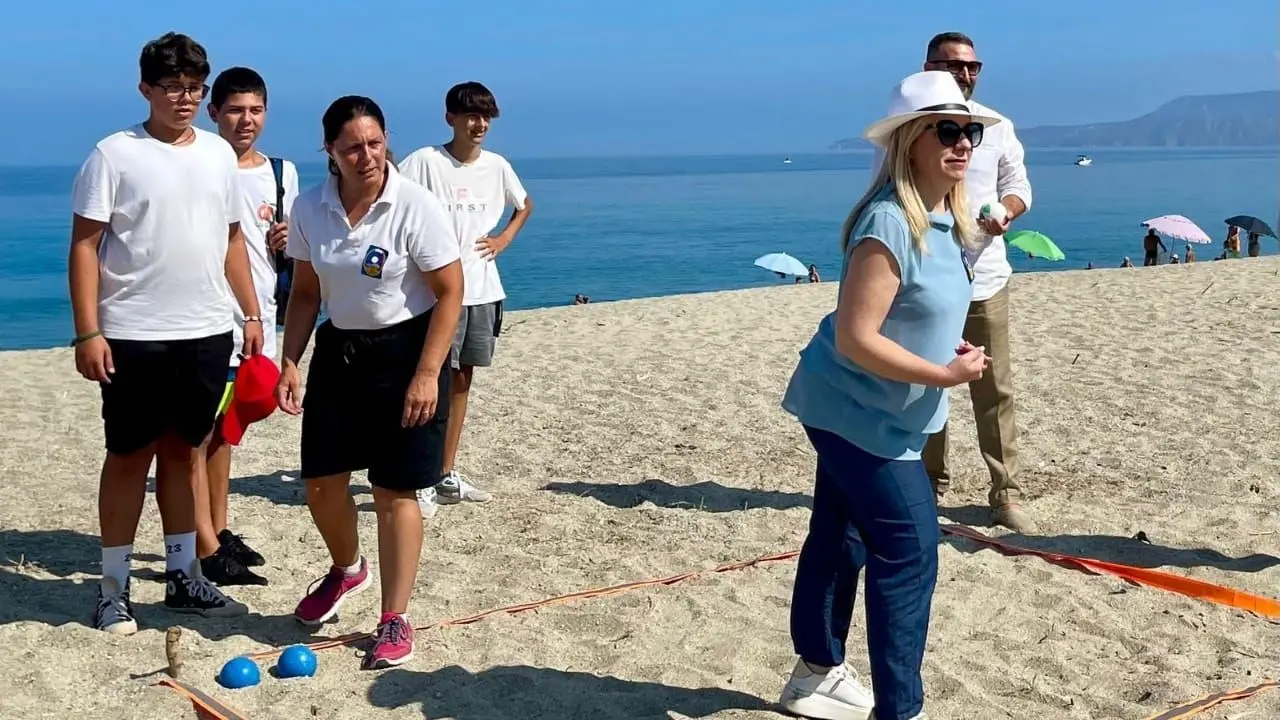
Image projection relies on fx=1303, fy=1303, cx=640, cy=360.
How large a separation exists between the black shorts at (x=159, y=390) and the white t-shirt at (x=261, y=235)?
563mm

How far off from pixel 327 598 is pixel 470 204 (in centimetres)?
209

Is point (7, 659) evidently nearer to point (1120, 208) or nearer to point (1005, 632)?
point (1005, 632)

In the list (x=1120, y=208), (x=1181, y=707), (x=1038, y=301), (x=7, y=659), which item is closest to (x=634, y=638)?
(x=1181, y=707)

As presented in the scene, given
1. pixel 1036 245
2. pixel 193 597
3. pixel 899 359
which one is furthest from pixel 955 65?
pixel 1036 245

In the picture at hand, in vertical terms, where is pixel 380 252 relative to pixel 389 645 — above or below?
above

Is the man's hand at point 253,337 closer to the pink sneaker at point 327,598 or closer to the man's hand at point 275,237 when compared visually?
the man's hand at point 275,237

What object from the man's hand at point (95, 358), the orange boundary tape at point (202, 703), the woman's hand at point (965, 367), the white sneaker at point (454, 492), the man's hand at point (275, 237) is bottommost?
the white sneaker at point (454, 492)

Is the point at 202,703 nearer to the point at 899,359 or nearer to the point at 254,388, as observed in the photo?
the point at 254,388

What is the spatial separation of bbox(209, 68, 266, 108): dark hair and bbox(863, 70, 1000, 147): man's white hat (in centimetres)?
269

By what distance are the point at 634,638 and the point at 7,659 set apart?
2.07 metres

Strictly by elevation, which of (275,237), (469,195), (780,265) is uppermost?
(469,195)

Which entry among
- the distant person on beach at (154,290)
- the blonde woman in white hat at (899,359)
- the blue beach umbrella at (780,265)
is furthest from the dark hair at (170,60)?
the blue beach umbrella at (780,265)

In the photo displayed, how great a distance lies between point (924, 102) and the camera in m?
3.22

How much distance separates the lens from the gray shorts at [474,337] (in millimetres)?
5930
